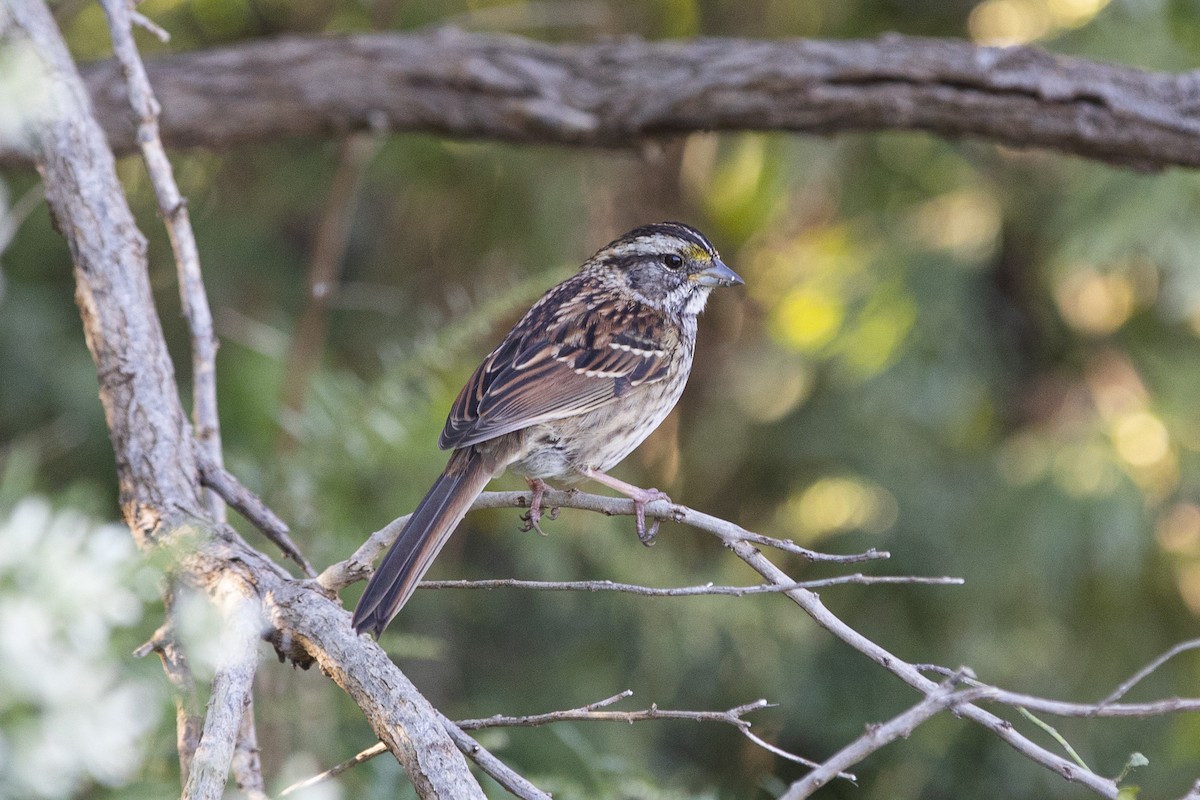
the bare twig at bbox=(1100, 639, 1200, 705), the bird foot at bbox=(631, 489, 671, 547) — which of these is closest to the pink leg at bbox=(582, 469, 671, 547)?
the bird foot at bbox=(631, 489, 671, 547)

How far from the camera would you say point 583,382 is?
347 centimetres

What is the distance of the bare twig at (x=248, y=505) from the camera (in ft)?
8.75

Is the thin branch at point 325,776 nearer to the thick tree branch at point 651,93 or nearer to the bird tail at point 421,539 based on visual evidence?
the bird tail at point 421,539

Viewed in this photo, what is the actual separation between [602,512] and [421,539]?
378 millimetres

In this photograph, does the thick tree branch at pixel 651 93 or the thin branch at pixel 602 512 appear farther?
the thick tree branch at pixel 651 93

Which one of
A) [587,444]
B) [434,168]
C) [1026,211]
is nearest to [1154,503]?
[1026,211]

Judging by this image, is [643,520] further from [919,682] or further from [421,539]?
[919,682]

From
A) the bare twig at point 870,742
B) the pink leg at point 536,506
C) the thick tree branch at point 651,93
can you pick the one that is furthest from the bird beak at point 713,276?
the bare twig at point 870,742

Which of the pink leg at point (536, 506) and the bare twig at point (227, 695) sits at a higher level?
the bare twig at point (227, 695)

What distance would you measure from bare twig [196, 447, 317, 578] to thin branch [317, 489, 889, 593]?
18 cm

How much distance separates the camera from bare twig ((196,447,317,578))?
2.67 meters

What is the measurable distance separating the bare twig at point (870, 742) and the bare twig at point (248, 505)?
47.7 inches

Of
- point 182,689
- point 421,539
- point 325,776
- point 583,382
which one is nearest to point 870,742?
point 325,776

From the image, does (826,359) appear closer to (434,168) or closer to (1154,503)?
(1154,503)
